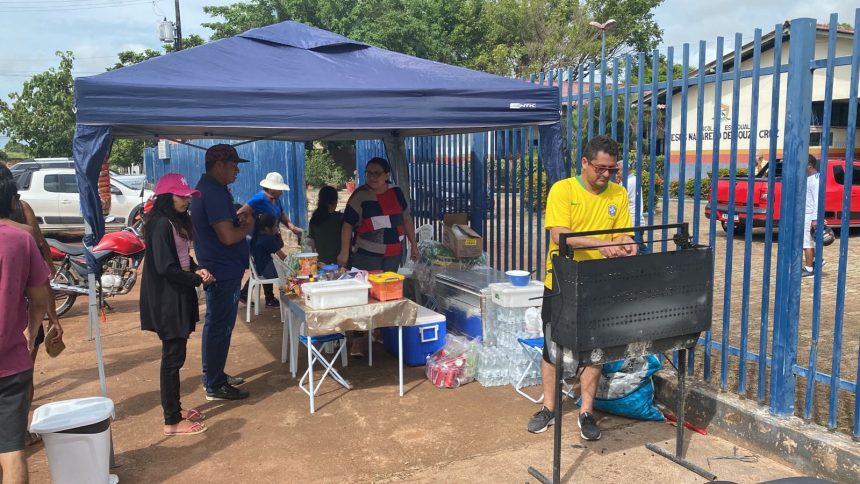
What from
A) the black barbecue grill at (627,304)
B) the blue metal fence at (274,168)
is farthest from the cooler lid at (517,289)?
the blue metal fence at (274,168)

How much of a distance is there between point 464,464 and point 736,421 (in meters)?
1.76

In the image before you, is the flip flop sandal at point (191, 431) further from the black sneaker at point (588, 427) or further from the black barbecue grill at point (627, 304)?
the black sneaker at point (588, 427)

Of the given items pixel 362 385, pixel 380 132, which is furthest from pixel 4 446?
pixel 380 132

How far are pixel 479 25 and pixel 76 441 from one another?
31.6 metres

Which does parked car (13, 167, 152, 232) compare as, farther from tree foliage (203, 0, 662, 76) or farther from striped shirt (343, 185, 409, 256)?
tree foliage (203, 0, 662, 76)

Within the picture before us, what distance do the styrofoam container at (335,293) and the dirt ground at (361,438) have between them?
0.81 metres

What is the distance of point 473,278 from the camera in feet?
19.4

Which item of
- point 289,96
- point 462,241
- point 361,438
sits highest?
point 289,96

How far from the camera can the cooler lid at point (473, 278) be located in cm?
562

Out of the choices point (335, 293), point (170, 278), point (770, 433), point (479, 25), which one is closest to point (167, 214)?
point (170, 278)

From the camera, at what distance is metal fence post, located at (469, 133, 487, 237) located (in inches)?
285

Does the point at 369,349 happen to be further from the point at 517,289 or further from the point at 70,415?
the point at 70,415

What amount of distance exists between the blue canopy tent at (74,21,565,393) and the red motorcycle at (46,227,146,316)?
6.69 ft

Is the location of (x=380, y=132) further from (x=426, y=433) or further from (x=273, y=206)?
(x=426, y=433)
